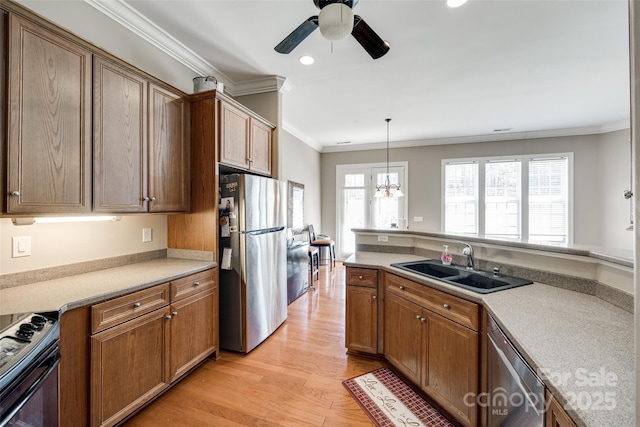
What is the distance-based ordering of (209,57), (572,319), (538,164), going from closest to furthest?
(572,319)
(209,57)
(538,164)

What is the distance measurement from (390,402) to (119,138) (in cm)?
257

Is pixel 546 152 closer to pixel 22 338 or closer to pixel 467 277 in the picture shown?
pixel 467 277

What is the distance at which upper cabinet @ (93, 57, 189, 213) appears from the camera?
1.70m

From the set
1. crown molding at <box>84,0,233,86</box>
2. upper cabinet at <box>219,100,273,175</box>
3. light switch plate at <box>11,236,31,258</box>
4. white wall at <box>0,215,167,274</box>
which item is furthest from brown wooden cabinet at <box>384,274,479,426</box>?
crown molding at <box>84,0,233,86</box>

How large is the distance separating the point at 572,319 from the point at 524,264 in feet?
2.26

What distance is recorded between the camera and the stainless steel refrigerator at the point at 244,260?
2.38 meters

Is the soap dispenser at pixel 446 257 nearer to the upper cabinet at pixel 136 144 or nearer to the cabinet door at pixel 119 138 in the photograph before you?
the upper cabinet at pixel 136 144

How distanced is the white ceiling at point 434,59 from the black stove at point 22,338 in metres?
1.94

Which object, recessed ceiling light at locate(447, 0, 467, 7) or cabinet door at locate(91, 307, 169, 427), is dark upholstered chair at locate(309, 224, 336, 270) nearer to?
cabinet door at locate(91, 307, 169, 427)

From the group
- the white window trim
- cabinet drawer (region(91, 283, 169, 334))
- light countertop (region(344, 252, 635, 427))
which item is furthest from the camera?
the white window trim

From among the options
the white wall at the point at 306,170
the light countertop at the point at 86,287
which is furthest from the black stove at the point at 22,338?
the white wall at the point at 306,170

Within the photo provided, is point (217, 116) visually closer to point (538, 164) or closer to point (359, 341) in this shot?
point (359, 341)

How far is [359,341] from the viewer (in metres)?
2.38

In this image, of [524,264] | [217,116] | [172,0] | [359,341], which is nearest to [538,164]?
[524,264]
